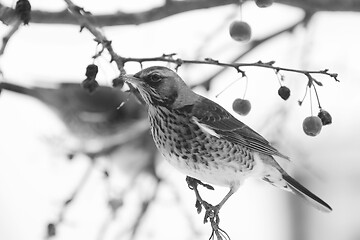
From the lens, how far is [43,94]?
5.78 meters

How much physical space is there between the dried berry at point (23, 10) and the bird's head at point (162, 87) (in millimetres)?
697

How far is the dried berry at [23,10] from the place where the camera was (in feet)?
9.14

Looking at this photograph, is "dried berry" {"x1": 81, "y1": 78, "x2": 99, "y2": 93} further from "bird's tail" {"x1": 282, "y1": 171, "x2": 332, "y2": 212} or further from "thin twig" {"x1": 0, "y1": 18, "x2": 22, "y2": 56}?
"bird's tail" {"x1": 282, "y1": 171, "x2": 332, "y2": 212}

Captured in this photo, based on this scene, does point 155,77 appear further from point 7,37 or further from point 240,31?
point 7,37

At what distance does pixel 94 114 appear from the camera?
6.99 m

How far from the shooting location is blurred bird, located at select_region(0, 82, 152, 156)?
17.6ft

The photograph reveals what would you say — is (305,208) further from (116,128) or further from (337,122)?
(116,128)

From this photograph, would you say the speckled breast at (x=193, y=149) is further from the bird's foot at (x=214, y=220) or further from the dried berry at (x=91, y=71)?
the dried berry at (x=91, y=71)

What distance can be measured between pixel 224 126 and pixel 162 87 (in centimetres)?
41

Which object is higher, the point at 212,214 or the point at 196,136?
the point at 196,136

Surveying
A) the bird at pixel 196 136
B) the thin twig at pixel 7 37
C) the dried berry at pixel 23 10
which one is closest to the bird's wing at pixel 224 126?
the bird at pixel 196 136

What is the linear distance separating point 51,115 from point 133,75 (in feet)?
10.4

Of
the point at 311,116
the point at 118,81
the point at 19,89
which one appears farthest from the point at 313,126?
the point at 19,89

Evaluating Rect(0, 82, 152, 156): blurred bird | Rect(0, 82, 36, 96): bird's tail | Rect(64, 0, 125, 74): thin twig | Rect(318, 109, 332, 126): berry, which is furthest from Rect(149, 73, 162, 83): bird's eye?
Rect(0, 82, 152, 156): blurred bird
